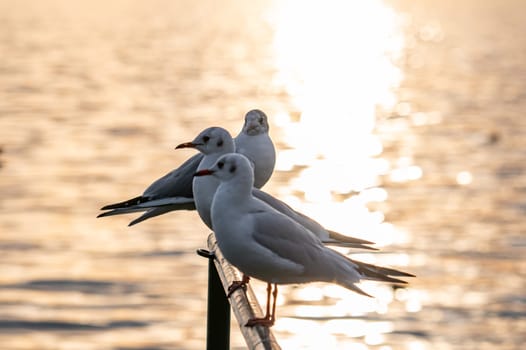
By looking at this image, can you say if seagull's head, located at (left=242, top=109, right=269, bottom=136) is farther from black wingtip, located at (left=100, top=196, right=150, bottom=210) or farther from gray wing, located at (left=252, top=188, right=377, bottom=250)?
gray wing, located at (left=252, top=188, right=377, bottom=250)

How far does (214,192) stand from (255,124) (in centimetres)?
80

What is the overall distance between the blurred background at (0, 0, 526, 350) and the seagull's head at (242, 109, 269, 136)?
7.95 metres

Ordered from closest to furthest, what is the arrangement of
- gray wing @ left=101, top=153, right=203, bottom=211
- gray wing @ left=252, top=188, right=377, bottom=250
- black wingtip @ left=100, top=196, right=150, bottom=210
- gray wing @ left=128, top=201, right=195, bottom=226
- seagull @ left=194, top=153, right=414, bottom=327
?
seagull @ left=194, top=153, right=414, bottom=327
gray wing @ left=252, top=188, right=377, bottom=250
black wingtip @ left=100, top=196, right=150, bottom=210
gray wing @ left=101, top=153, right=203, bottom=211
gray wing @ left=128, top=201, right=195, bottom=226

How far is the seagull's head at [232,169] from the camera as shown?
6359 millimetres

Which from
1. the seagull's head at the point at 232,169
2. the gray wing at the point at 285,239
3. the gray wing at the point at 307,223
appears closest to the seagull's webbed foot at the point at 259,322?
the gray wing at the point at 285,239

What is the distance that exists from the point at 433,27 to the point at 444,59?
49.5 metres


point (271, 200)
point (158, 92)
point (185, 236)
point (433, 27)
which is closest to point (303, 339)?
point (185, 236)

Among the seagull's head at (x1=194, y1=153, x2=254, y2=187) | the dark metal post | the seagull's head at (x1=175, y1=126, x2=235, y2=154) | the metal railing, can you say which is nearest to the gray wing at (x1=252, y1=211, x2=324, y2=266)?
the seagull's head at (x1=194, y1=153, x2=254, y2=187)

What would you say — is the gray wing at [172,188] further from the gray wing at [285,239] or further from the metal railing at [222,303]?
the gray wing at [285,239]

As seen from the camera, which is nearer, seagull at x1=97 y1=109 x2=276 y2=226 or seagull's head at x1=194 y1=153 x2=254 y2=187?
seagull's head at x1=194 y1=153 x2=254 y2=187

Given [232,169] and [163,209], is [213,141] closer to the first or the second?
[232,169]

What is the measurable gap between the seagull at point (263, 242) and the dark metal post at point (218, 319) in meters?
0.43

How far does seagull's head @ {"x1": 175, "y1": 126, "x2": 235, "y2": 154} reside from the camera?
716 cm

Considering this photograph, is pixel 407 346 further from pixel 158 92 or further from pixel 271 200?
pixel 158 92
